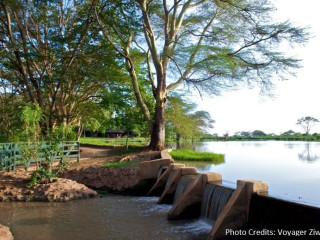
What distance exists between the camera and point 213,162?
1955cm

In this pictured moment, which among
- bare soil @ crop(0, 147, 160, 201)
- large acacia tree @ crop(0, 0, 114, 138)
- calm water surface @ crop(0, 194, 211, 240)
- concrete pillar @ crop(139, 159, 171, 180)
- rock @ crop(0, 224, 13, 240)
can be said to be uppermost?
large acacia tree @ crop(0, 0, 114, 138)

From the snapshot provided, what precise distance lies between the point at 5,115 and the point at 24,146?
1054 centimetres

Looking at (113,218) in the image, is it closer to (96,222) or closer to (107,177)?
(96,222)

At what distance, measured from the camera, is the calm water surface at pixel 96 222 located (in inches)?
304

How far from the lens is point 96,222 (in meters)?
8.86

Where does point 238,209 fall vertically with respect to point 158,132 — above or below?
below

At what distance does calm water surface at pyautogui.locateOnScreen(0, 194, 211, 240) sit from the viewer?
25.3ft

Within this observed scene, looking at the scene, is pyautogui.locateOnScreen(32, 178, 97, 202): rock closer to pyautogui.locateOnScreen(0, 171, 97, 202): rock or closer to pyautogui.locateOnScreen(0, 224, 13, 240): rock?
pyautogui.locateOnScreen(0, 171, 97, 202): rock

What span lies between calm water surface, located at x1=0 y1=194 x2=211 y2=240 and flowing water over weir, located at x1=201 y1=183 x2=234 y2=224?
285 mm

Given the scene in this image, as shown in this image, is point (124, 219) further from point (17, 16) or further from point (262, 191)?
point (17, 16)

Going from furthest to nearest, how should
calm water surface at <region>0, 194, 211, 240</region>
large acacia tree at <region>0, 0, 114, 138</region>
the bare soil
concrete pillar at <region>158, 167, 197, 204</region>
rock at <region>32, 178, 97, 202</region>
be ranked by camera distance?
large acacia tree at <region>0, 0, 114, 138</region> < the bare soil < rock at <region>32, 178, 97, 202</region> < concrete pillar at <region>158, 167, 197, 204</region> < calm water surface at <region>0, 194, 211, 240</region>

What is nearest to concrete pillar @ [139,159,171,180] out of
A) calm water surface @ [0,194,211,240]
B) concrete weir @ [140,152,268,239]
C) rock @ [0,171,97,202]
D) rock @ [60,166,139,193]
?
concrete weir @ [140,152,268,239]

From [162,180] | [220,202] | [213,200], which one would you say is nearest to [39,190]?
[162,180]

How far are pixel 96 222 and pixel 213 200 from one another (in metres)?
3.44
